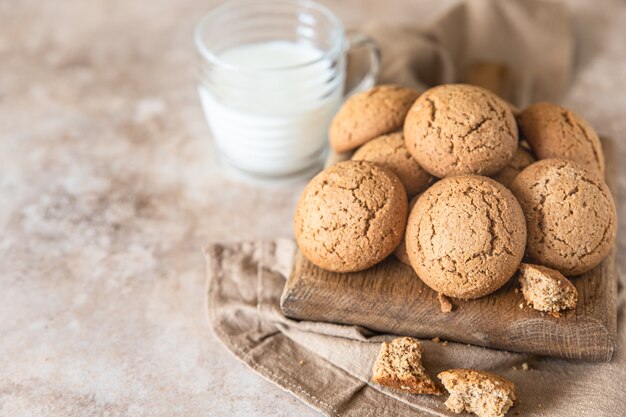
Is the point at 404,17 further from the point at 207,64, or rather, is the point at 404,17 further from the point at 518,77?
the point at 207,64

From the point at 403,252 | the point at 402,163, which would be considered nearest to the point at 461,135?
the point at 402,163

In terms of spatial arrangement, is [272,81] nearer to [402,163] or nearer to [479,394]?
[402,163]

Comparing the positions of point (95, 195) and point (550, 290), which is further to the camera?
point (95, 195)

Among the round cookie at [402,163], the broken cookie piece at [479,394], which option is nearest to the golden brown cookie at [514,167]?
the round cookie at [402,163]

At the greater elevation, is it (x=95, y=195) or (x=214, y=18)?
(x=214, y=18)

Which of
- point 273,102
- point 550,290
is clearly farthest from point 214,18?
point 550,290

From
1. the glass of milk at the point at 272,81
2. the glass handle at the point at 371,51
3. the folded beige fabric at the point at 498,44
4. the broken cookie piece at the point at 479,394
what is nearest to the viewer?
the broken cookie piece at the point at 479,394

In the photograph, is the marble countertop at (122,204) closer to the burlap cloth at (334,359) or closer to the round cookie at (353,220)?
the burlap cloth at (334,359)
